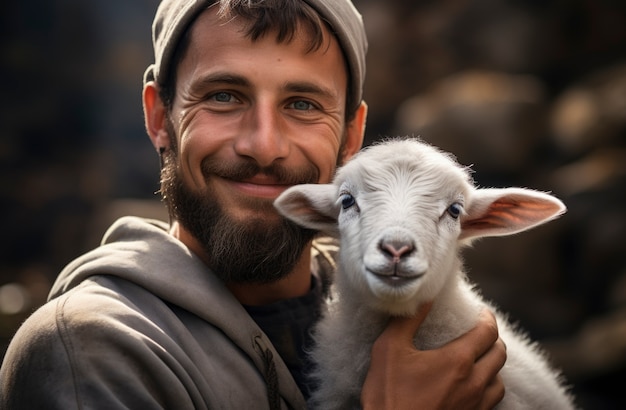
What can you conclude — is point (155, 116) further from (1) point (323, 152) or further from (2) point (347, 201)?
(2) point (347, 201)

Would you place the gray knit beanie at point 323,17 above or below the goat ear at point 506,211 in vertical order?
above

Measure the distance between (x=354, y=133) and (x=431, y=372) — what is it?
147cm

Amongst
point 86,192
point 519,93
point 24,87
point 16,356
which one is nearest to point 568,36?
point 519,93

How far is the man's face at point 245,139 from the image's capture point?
10.0 ft

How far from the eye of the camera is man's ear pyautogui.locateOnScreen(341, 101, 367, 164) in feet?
12.2

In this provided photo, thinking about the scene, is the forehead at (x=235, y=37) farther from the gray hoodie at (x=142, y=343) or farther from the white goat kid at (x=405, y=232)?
the gray hoodie at (x=142, y=343)

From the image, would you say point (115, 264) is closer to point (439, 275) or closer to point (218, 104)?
point (218, 104)

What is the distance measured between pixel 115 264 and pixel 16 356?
508 millimetres

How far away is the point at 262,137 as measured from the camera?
118 inches

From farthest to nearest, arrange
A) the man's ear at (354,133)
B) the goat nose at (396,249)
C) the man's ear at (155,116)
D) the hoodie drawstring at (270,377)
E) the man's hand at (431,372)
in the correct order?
the man's ear at (354,133), the man's ear at (155,116), the hoodie drawstring at (270,377), the man's hand at (431,372), the goat nose at (396,249)

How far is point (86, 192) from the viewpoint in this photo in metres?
15.5

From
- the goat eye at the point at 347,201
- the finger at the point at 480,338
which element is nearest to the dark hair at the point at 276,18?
the goat eye at the point at 347,201

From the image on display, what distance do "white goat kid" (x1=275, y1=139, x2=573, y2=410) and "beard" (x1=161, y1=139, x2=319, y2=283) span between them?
11 centimetres

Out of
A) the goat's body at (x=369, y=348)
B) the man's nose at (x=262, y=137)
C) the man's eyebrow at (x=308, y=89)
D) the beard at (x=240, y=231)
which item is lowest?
the goat's body at (x=369, y=348)
